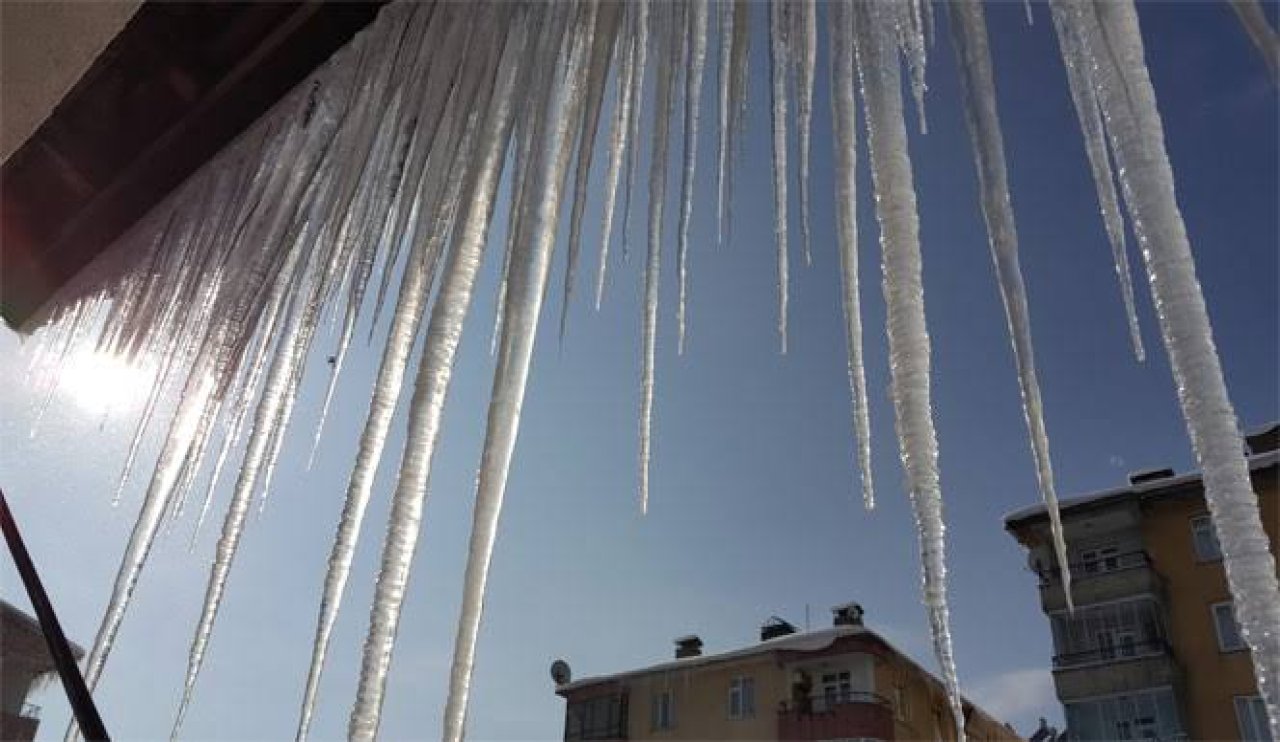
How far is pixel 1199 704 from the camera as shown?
19.5 meters

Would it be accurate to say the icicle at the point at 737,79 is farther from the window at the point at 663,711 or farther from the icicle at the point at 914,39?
the window at the point at 663,711

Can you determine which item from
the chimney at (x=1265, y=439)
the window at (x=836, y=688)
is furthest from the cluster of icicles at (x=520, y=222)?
the chimney at (x=1265, y=439)

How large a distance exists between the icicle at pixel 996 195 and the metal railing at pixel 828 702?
2205cm

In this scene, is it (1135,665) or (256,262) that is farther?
(1135,665)

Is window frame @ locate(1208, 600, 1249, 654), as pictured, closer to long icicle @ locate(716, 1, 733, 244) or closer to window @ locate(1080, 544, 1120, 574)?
window @ locate(1080, 544, 1120, 574)

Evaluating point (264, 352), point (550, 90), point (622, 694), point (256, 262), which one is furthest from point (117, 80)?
point (622, 694)

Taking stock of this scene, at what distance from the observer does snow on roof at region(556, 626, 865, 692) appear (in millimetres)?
22016

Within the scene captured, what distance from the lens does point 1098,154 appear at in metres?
0.97

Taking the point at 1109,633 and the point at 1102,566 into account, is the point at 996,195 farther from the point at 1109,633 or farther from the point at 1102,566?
the point at 1102,566

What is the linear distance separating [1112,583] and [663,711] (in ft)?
38.5

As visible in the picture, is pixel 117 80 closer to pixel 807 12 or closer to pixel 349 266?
pixel 349 266

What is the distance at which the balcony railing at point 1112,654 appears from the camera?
62.5 ft

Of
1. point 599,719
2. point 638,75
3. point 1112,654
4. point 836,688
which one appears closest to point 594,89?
point 638,75

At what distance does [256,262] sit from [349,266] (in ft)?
0.91
